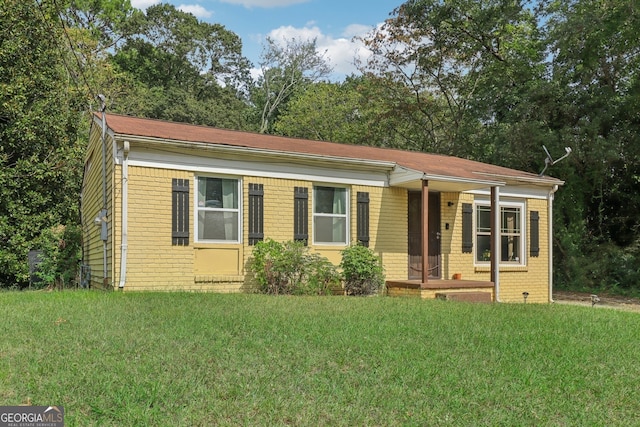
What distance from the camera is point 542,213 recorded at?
14562mm

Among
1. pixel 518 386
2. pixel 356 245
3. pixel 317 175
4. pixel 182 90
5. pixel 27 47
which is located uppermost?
pixel 182 90

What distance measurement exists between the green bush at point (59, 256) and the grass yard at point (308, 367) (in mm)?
7030

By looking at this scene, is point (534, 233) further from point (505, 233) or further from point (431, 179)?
point (431, 179)

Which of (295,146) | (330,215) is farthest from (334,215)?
(295,146)

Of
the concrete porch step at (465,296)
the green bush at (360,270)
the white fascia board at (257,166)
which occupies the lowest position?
the concrete porch step at (465,296)

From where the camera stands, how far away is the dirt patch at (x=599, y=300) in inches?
560

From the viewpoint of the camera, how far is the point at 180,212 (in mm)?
10203

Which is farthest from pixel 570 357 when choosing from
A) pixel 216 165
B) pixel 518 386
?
pixel 216 165

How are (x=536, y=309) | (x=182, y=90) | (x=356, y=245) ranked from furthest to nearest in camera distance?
1. (x=182, y=90)
2. (x=356, y=245)
3. (x=536, y=309)

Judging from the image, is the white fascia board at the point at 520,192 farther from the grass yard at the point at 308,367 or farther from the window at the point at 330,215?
the grass yard at the point at 308,367

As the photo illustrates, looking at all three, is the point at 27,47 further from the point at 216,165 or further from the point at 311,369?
the point at 311,369

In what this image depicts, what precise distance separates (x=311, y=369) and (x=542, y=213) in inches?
444

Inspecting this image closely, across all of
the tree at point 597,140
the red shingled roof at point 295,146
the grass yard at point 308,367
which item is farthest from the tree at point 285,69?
the grass yard at point 308,367

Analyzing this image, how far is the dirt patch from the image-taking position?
1422 centimetres
